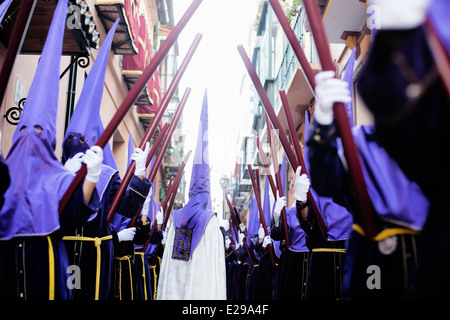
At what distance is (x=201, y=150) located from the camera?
7.53 m

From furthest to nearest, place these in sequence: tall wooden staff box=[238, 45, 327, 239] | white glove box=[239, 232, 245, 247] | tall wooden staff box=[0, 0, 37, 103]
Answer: white glove box=[239, 232, 245, 247], tall wooden staff box=[238, 45, 327, 239], tall wooden staff box=[0, 0, 37, 103]

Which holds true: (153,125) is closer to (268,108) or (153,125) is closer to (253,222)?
(268,108)

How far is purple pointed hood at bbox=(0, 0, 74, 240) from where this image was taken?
3020mm

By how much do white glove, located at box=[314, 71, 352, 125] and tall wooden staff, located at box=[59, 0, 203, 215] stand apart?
1.38m

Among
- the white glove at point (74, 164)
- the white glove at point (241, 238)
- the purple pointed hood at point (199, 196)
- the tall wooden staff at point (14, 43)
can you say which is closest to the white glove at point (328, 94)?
the tall wooden staff at point (14, 43)

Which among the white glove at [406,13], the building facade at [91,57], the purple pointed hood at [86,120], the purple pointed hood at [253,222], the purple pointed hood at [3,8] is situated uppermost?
the building facade at [91,57]

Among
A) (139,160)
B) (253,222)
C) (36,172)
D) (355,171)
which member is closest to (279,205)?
(139,160)

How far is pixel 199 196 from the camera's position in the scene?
24.4 ft

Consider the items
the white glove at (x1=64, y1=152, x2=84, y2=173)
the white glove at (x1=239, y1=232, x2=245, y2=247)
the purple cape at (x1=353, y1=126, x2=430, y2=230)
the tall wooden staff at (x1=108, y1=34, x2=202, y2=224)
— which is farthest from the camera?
the white glove at (x1=239, y1=232, x2=245, y2=247)

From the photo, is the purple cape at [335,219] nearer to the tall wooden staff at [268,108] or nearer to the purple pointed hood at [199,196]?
the tall wooden staff at [268,108]

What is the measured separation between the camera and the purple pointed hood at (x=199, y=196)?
23.5ft

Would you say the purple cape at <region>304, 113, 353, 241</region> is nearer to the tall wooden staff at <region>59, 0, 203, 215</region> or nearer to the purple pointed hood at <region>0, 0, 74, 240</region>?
the tall wooden staff at <region>59, 0, 203, 215</region>

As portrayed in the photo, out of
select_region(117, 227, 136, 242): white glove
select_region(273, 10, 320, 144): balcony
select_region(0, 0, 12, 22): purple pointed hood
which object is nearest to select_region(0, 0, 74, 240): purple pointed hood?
select_region(0, 0, 12, 22): purple pointed hood
